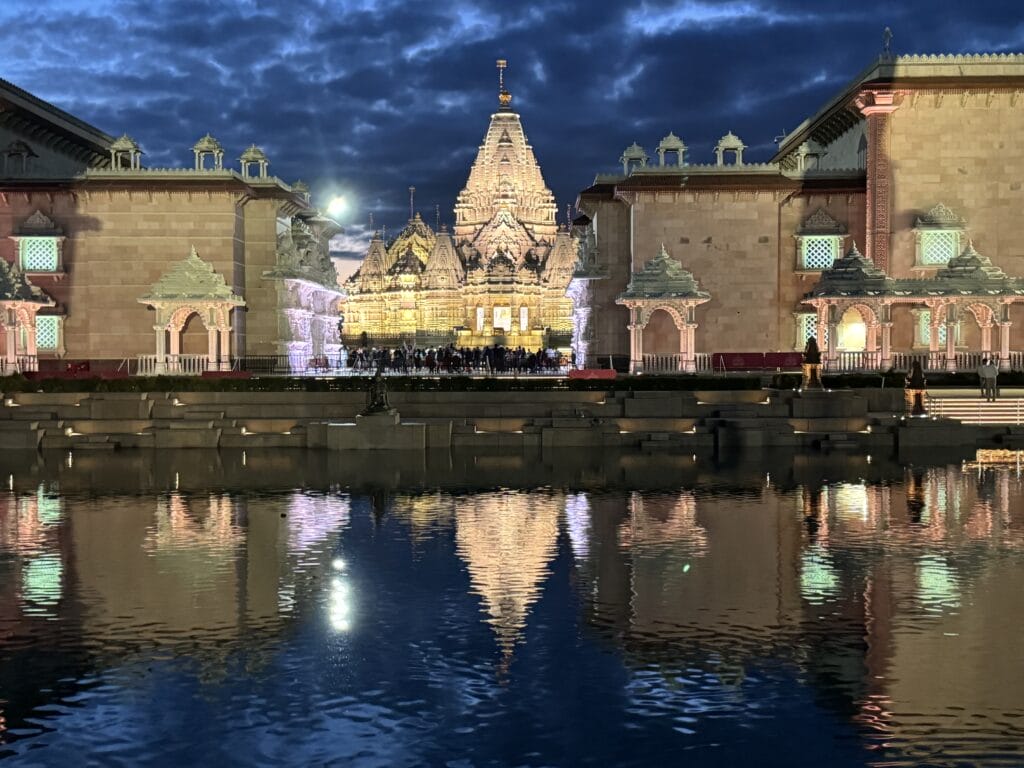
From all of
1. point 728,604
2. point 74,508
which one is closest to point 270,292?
point 74,508

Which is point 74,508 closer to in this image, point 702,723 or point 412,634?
point 412,634

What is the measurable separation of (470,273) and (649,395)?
233 ft

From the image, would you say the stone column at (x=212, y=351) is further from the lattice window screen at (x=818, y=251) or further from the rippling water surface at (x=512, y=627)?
the lattice window screen at (x=818, y=251)

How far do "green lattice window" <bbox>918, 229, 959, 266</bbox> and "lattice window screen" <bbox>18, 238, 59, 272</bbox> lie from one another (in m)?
34.4

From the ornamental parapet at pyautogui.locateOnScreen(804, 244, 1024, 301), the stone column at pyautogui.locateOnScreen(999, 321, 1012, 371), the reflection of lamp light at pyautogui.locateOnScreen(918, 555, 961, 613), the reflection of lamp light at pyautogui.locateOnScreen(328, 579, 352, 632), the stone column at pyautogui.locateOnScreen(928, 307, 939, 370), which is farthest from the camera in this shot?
the stone column at pyautogui.locateOnScreen(928, 307, 939, 370)

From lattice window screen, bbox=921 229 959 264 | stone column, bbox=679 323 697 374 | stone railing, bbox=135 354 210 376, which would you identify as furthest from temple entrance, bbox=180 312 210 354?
lattice window screen, bbox=921 229 959 264

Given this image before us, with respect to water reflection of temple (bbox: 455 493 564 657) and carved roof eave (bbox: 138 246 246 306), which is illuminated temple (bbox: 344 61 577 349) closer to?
carved roof eave (bbox: 138 246 246 306)

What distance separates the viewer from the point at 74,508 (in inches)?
791

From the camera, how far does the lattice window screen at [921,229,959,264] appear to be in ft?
148

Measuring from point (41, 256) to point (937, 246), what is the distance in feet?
117

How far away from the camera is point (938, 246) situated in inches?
1781

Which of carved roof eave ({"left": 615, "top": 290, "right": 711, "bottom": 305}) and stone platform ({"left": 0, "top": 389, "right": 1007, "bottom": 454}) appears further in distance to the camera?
carved roof eave ({"left": 615, "top": 290, "right": 711, "bottom": 305})

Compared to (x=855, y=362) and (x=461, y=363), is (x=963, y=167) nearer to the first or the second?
(x=855, y=362)

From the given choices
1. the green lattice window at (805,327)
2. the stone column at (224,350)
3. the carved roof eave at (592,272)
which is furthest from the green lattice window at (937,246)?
the stone column at (224,350)
